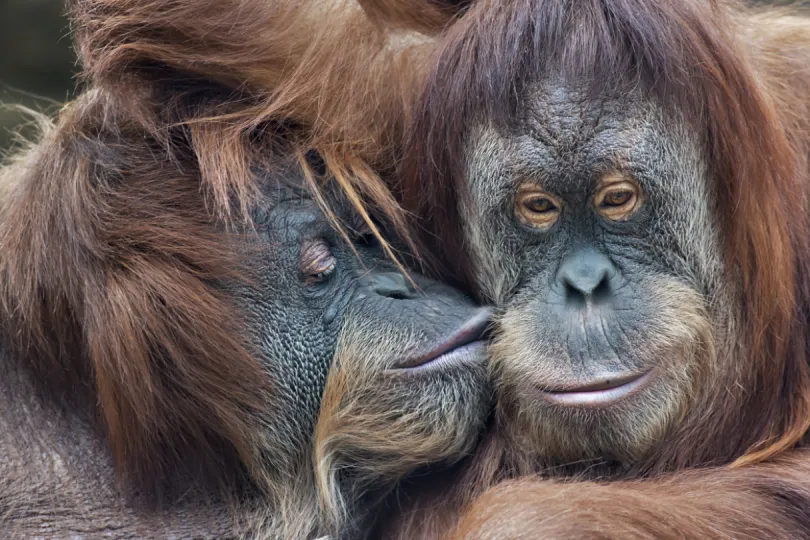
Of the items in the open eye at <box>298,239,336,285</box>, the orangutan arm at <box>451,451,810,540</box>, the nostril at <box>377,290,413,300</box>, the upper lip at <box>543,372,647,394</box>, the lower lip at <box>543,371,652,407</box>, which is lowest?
the orangutan arm at <box>451,451,810,540</box>

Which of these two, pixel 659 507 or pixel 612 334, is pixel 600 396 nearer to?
pixel 612 334

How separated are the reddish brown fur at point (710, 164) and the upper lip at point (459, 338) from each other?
0.11 metres

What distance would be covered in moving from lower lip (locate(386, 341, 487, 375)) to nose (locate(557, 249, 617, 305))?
0.28 m

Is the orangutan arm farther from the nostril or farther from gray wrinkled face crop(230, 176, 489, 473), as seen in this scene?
the nostril

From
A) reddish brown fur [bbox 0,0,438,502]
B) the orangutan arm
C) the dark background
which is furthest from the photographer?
the dark background

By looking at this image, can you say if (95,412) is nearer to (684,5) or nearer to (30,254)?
(30,254)

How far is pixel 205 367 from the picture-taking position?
2219mm

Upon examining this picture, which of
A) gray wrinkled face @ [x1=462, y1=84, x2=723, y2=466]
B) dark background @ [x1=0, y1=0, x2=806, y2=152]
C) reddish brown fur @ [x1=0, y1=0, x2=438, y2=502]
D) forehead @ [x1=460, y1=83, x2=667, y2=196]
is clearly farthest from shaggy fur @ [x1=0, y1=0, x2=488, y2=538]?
dark background @ [x1=0, y1=0, x2=806, y2=152]

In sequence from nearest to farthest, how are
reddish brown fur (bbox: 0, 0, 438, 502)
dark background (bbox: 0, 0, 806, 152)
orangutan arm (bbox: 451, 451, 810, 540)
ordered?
orangutan arm (bbox: 451, 451, 810, 540), reddish brown fur (bbox: 0, 0, 438, 502), dark background (bbox: 0, 0, 806, 152)

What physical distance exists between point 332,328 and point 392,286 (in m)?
0.17

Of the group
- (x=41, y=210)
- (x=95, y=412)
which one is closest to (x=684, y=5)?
(x=41, y=210)

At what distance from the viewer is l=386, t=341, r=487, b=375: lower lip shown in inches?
87.2

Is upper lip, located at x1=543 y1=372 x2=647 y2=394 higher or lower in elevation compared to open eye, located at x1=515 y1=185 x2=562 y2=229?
lower

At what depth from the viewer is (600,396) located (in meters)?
1.97
